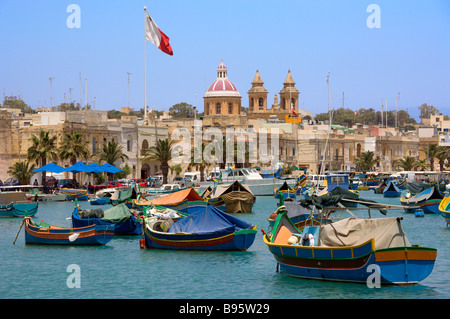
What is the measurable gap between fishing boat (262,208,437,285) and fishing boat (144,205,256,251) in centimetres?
608

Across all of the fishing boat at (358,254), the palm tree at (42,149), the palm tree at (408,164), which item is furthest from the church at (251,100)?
the fishing boat at (358,254)

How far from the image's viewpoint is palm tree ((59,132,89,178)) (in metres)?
72.2

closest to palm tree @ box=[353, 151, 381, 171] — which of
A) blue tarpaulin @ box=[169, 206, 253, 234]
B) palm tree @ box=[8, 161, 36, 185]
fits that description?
palm tree @ box=[8, 161, 36, 185]

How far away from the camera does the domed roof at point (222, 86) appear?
11562cm

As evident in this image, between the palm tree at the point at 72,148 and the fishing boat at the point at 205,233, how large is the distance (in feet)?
133

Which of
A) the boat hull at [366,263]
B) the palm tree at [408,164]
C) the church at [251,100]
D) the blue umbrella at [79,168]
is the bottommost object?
the palm tree at [408,164]

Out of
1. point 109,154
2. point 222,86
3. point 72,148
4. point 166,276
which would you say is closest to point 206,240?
point 166,276

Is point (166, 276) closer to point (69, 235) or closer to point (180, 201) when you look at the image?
point (69, 235)

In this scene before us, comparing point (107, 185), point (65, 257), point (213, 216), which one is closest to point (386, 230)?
point (213, 216)

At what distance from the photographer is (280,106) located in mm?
139000

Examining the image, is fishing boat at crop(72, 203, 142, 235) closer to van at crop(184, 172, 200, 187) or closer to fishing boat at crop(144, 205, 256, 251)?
fishing boat at crop(144, 205, 256, 251)

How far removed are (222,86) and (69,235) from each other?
84.7 metres

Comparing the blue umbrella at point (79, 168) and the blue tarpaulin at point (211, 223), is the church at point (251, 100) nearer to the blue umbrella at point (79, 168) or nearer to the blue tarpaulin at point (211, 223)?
the blue umbrella at point (79, 168)

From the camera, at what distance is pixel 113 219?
122 ft
